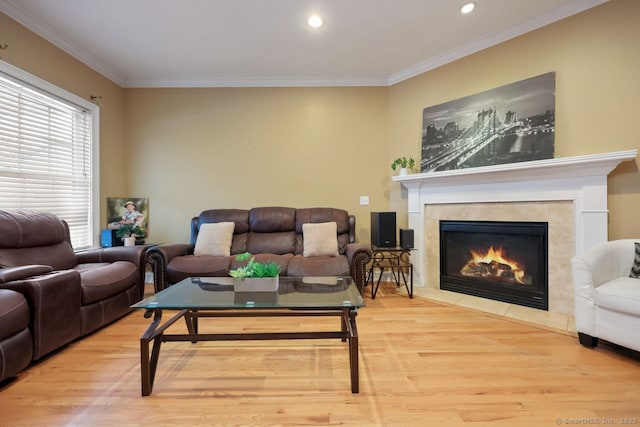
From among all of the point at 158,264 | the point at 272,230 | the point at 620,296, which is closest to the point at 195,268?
the point at 158,264

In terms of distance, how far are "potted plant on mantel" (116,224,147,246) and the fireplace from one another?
368cm

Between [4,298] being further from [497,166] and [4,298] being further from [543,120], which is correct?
[543,120]

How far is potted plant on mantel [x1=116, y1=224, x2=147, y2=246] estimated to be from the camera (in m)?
3.15

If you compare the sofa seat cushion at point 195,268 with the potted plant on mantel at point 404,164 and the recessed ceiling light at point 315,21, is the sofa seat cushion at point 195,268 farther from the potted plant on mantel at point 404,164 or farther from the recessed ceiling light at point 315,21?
the recessed ceiling light at point 315,21

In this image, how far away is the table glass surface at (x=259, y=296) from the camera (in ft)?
4.90

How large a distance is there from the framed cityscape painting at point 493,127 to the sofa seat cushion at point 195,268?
259 cm

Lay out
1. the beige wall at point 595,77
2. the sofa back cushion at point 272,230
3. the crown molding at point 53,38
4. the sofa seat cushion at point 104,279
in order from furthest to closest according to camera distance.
→ the sofa back cushion at point 272,230, the crown molding at point 53,38, the beige wall at point 595,77, the sofa seat cushion at point 104,279

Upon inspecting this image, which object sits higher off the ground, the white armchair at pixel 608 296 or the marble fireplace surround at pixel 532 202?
the marble fireplace surround at pixel 532 202

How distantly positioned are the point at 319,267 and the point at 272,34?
7.93 feet

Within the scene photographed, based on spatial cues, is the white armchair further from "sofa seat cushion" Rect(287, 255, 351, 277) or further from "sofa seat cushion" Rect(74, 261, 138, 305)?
"sofa seat cushion" Rect(74, 261, 138, 305)

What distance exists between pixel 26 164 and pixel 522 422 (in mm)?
4234

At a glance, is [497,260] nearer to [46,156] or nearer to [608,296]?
[608,296]

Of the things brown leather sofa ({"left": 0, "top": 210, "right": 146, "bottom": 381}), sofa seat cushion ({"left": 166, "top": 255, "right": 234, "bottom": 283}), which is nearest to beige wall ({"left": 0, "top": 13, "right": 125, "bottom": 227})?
brown leather sofa ({"left": 0, "top": 210, "right": 146, "bottom": 381})

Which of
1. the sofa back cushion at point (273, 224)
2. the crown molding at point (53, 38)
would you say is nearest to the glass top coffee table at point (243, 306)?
the sofa back cushion at point (273, 224)
